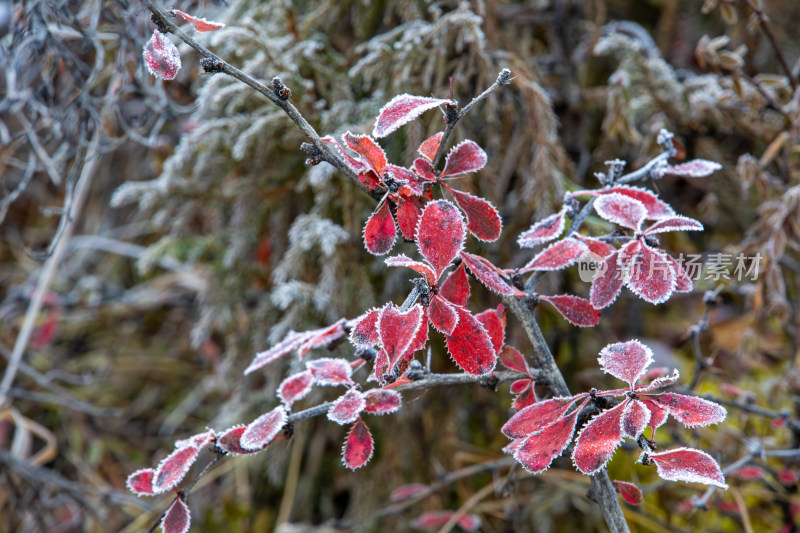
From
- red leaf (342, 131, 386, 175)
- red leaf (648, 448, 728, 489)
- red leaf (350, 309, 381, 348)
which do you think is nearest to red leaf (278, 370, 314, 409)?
red leaf (350, 309, 381, 348)

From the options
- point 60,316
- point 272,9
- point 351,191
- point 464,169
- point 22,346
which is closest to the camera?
point 464,169

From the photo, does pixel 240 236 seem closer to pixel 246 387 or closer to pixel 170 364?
pixel 246 387

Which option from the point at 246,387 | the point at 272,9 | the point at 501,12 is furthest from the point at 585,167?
the point at 246,387

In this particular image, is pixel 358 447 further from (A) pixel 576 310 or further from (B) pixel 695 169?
(B) pixel 695 169

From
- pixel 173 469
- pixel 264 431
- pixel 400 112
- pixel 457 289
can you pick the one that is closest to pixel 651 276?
pixel 457 289

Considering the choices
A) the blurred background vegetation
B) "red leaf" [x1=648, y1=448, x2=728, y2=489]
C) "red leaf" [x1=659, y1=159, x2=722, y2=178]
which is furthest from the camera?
the blurred background vegetation

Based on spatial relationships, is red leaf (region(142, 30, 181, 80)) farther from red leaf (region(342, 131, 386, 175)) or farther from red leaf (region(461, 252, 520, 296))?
→ red leaf (region(461, 252, 520, 296))

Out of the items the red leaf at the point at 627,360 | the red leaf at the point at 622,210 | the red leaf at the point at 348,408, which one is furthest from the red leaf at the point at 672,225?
the red leaf at the point at 348,408
